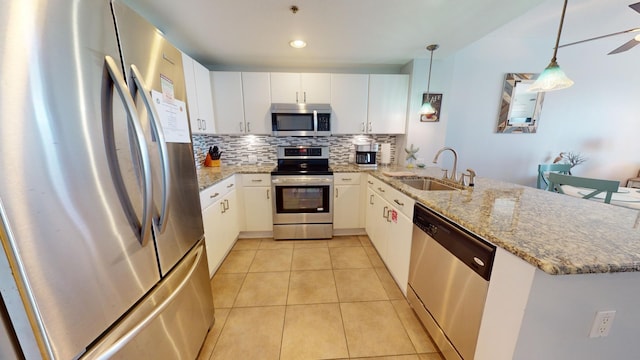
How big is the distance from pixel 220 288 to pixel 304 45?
8.47 ft

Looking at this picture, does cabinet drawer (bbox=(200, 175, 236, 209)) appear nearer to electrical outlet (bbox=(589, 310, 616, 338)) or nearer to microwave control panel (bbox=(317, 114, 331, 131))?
microwave control panel (bbox=(317, 114, 331, 131))

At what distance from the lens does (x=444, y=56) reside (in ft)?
8.49

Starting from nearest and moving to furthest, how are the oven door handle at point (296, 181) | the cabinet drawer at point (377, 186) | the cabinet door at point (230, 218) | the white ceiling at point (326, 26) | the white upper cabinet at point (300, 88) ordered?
the white ceiling at point (326, 26), the cabinet drawer at point (377, 186), the cabinet door at point (230, 218), the oven door handle at point (296, 181), the white upper cabinet at point (300, 88)

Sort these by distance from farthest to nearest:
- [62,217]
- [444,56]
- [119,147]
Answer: [444,56], [119,147], [62,217]

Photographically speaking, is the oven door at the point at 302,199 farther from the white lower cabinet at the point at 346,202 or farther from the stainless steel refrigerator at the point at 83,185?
the stainless steel refrigerator at the point at 83,185

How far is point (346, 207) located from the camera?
2.81 meters

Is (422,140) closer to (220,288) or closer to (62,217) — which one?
(220,288)

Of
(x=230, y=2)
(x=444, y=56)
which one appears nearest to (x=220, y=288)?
(x=230, y=2)

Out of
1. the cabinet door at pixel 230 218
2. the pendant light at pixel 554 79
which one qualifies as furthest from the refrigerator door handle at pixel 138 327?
the pendant light at pixel 554 79

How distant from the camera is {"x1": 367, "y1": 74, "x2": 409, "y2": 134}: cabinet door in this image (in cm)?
281

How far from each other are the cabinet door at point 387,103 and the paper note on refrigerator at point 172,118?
2.30 metres

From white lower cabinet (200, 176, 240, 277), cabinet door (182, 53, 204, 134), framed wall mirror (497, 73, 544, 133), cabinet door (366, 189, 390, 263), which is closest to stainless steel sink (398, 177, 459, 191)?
cabinet door (366, 189, 390, 263)

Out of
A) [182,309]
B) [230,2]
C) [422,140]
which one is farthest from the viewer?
[422,140]

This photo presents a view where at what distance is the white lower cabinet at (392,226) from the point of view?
168 centimetres
